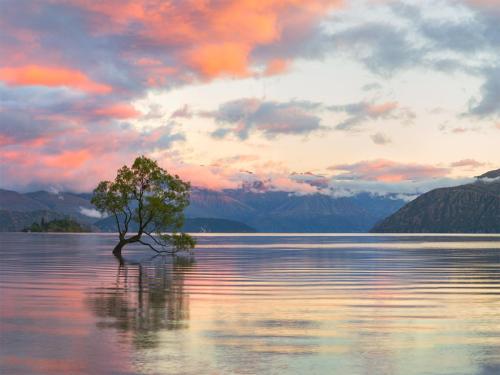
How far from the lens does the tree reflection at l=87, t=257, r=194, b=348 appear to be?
96.4 feet

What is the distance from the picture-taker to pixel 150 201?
118m

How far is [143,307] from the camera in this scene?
3766cm

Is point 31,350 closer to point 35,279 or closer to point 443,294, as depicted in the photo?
point 443,294

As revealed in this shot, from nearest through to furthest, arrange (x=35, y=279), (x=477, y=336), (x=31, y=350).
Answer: (x=31, y=350)
(x=477, y=336)
(x=35, y=279)

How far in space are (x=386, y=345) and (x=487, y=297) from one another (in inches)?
856

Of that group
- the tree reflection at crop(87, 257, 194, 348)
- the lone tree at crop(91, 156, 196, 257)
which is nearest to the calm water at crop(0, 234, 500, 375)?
the tree reflection at crop(87, 257, 194, 348)

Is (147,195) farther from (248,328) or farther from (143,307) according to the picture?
(248,328)

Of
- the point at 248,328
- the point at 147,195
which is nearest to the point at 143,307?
the point at 248,328

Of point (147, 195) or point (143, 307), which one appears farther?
point (147, 195)

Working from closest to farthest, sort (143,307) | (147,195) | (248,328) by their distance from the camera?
(248,328) < (143,307) < (147,195)

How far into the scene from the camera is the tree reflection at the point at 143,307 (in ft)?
96.4

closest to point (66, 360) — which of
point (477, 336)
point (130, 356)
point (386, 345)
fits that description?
point (130, 356)

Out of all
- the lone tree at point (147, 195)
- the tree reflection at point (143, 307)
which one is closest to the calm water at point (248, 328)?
the tree reflection at point (143, 307)

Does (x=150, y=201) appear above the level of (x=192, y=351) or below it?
above
